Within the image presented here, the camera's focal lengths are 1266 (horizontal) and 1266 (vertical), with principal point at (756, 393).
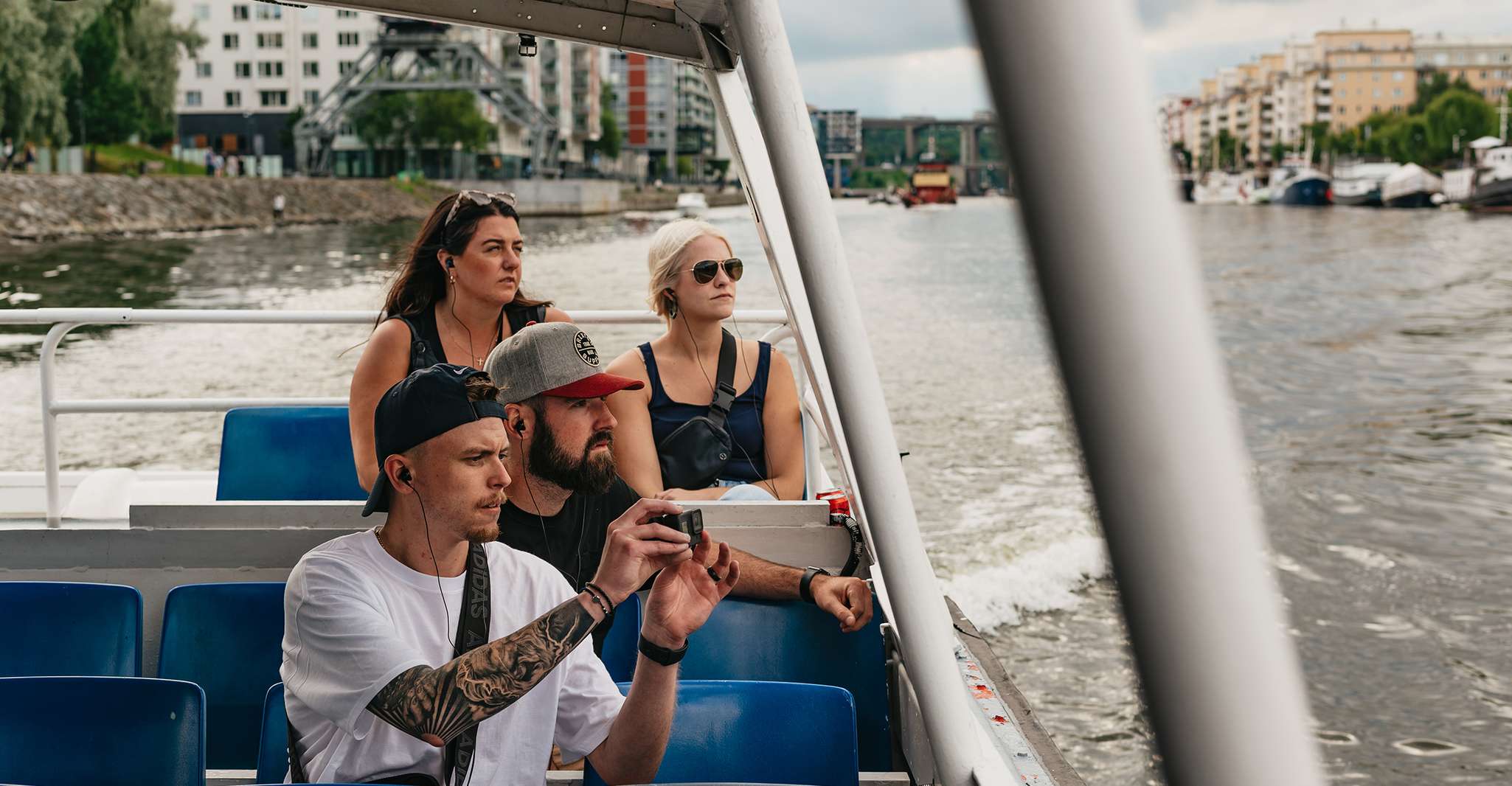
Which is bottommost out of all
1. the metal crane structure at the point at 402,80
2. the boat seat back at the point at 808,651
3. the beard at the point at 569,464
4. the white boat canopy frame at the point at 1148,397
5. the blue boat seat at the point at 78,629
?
the boat seat back at the point at 808,651

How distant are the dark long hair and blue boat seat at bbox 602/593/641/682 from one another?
3.41ft

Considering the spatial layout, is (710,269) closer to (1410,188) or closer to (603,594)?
(603,594)

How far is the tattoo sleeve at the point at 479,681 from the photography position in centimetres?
181

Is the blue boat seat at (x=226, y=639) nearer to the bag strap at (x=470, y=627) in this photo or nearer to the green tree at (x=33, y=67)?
the bag strap at (x=470, y=627)

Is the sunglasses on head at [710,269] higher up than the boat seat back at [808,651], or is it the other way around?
the sunglasses on head at [710,269]

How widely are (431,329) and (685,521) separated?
155 centimetres

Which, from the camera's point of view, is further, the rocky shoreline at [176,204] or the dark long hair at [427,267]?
the rocky shoreline at [176,204]

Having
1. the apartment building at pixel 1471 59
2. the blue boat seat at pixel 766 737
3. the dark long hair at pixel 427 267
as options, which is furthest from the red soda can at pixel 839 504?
the apartment building at pixel 1471 59

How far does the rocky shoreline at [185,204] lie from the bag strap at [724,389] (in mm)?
34436

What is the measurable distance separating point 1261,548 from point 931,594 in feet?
4.94

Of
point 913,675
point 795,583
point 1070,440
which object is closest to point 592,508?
point 795,583

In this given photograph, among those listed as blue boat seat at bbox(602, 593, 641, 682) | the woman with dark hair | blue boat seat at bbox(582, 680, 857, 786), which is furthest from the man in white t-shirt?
the woman with dark hair

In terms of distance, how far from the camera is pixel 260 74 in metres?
84.4

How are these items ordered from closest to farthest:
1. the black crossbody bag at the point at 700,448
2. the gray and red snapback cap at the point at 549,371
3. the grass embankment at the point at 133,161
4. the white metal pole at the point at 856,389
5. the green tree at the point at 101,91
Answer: the white metal pole at the point at 856,389 → the gray and red snapback cap at the point at 549,371 → the black crossbody bag at the point at 700,448 → the green tree at the point at 101,91 → the grass embankment at the point at 133,161
